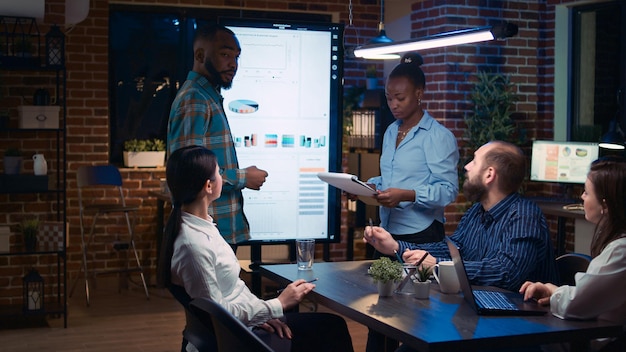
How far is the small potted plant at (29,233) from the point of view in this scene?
595 cm

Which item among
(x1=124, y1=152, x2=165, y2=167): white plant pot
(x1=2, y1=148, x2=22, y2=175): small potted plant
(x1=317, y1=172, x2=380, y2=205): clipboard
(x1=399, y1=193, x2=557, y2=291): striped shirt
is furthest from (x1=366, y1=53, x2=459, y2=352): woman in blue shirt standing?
(x1=124, y1=152, x2=165, y2=167): white plant pot

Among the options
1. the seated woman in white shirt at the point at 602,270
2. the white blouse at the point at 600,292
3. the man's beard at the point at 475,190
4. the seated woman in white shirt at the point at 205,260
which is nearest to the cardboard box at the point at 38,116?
the seated woman in white shirt at the point at 205,260

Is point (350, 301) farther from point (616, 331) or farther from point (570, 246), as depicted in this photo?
point (570, 246)

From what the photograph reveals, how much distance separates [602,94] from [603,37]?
46cm

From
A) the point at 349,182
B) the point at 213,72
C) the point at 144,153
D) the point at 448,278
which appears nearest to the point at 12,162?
the point at 144,153

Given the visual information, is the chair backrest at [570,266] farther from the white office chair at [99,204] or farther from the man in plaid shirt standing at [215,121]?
the white office chair at [99,204]

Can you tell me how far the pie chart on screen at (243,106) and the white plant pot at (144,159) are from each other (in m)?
3.35

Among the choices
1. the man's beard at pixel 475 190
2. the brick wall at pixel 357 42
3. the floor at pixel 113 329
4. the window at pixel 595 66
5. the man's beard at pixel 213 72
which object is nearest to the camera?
the man's beard at pixel 475 190

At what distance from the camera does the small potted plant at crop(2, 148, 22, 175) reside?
5.96m

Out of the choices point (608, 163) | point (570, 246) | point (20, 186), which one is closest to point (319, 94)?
point (608, 163)

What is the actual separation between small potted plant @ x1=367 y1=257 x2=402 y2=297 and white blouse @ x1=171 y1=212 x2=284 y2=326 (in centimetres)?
36

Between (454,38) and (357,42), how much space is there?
13.8ft

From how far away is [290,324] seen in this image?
3.32 meters

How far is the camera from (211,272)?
2.91 metres
